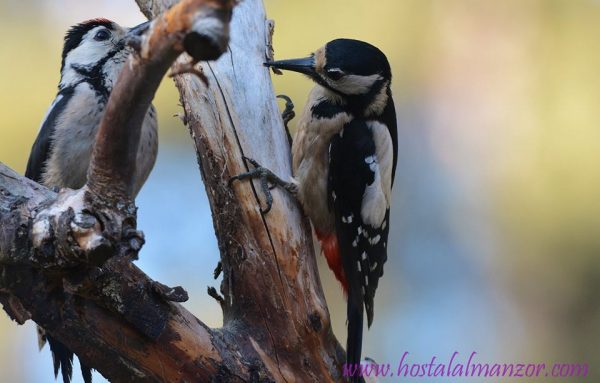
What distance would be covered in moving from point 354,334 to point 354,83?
0.87 m

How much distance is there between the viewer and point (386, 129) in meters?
3.13

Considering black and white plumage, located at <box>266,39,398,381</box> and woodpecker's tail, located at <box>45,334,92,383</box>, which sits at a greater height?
black and white plumage, located at <box>266,39,398,381</box>

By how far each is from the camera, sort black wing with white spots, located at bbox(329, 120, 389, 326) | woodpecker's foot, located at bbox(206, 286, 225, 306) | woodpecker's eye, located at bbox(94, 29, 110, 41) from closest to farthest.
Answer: woodpecker's foot, located at bbox(206, 286, 225, 306)
black wing with white spots, located at bbox(329, 120, 389, 326)
woodpecker's eye, located at bbox(94, 29, 110, 41)

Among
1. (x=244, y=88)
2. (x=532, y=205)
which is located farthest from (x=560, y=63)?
(x=244, y=88)

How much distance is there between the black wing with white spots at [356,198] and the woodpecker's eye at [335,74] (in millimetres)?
188

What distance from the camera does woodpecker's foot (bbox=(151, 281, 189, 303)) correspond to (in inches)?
85.1

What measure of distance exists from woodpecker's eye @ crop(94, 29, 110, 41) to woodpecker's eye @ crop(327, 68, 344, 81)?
101 centimetres

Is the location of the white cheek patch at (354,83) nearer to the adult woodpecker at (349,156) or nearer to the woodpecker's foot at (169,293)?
the adult woodpecker at (349,156)

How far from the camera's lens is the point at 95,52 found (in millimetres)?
3383

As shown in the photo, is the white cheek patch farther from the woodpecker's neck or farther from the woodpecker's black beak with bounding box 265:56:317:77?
the woodpecker's neck

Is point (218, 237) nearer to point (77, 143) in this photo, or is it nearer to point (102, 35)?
point (77, 143)

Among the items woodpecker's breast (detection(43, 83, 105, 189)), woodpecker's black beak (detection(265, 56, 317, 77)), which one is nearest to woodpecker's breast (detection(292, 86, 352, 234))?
woodpecker's black beak (detection(265, 56, 317, 77))

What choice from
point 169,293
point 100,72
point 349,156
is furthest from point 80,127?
point 169,293

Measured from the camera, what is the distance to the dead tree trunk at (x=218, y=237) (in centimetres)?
183
